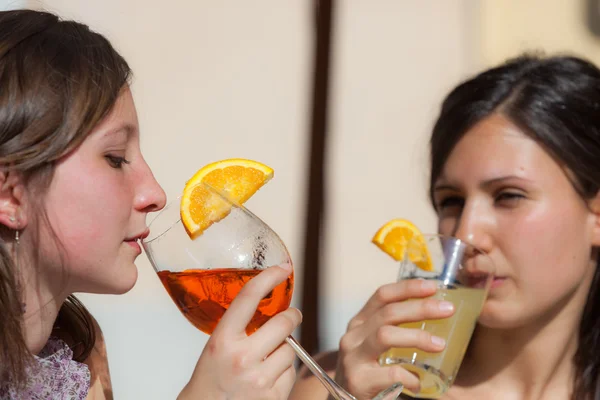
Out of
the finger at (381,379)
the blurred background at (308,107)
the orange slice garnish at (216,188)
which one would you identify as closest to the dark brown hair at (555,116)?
the finger at (381,379)

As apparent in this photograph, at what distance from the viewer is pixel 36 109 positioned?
132cm

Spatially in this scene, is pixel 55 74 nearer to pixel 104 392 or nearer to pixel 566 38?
pixel 104 392

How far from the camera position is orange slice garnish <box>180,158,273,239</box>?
126cm

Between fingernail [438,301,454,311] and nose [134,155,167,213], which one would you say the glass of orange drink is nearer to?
fingernail [438,301,454,311]

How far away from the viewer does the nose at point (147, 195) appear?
4.48ft

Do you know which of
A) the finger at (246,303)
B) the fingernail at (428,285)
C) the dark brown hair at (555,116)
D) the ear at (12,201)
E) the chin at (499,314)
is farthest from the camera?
the dark brown hair at (555,116)

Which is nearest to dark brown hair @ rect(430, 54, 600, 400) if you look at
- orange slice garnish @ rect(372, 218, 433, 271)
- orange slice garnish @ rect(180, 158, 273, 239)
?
orange slice garnish @ rect(372, 218, 433, 271)

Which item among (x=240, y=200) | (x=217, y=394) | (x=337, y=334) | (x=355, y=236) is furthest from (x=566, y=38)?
(x=217, y=394)

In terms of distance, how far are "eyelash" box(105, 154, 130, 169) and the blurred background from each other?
142 cm

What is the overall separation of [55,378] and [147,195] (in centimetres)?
40

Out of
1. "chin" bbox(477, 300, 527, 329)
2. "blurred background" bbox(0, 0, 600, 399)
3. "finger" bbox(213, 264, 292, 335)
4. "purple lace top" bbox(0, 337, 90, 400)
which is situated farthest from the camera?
"blurred background" bbox(0, 0, 600, 399)

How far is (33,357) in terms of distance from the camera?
1411 mm

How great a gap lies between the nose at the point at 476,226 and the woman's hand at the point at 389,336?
264 millimetres

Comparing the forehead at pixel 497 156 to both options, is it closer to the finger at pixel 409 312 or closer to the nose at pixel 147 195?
the finger at pixel 409 312
